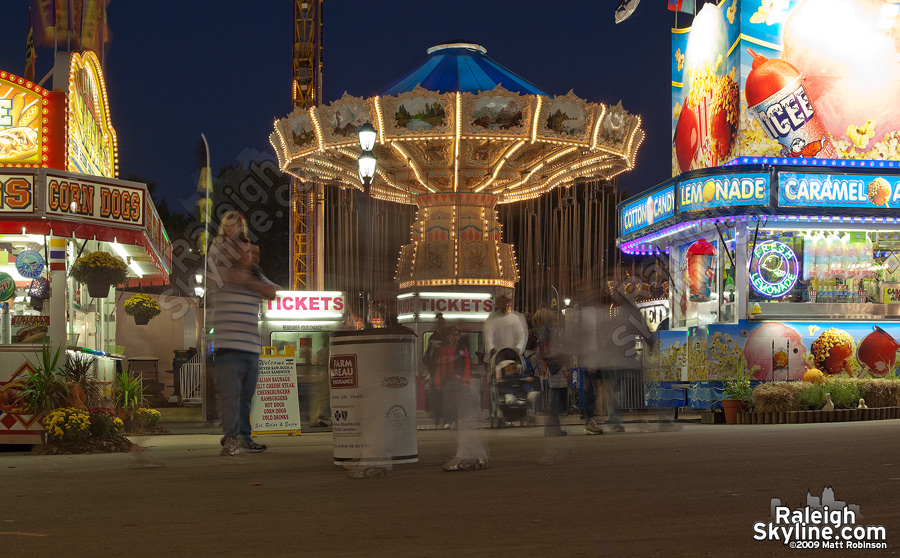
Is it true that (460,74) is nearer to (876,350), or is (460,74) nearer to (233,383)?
(876,350)

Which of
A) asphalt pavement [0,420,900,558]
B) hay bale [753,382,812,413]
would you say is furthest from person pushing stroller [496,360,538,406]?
hay bale [753,382,812,413]

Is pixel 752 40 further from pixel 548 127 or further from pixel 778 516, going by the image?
pixel 778 516

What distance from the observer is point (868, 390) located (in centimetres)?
1814

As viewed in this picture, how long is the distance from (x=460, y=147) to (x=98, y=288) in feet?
42.6

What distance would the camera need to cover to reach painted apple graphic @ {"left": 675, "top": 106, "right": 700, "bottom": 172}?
27.7 metres

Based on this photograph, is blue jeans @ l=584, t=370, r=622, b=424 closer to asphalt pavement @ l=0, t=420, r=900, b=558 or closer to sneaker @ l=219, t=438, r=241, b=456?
asphalt pavement @ l=0, t=420, r=900, b=558

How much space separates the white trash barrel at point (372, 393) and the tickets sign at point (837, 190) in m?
16.3

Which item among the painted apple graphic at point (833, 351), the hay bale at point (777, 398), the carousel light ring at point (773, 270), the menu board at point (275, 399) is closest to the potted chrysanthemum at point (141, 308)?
the menu board at point (275, 399)

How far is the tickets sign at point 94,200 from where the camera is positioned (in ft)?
44.2

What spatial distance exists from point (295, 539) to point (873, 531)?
9.75 feet

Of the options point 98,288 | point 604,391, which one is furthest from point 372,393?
point 98,288

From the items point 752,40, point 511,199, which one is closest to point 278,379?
point 752,40

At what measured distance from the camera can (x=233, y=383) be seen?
9.23 meters

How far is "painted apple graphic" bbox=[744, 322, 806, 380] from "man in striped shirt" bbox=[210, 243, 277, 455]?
16.2 meters
